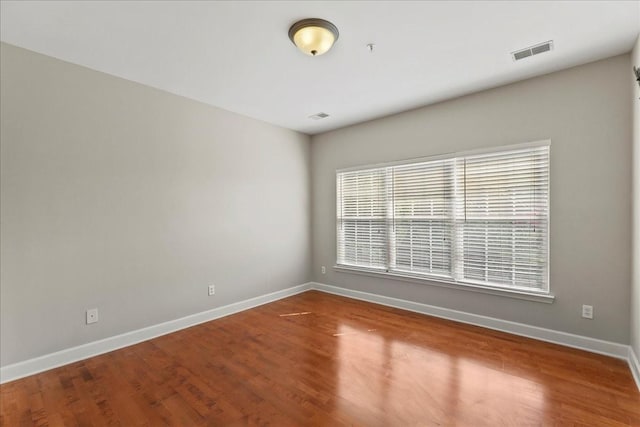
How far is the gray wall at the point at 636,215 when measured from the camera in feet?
7.59

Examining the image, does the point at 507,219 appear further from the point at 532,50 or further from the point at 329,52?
the point at 329,52

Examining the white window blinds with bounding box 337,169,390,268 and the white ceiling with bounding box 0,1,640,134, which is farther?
the white window blinds with bounding box 337,169,390,268

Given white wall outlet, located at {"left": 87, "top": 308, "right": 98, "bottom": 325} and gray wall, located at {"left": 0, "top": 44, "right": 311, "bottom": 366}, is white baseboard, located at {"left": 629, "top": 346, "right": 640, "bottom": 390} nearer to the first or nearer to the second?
gray wall, located at {"left": 0, "top": 44, "right": 311, "bottom": 366}

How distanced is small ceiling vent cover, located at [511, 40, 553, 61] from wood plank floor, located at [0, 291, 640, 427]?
2684mm

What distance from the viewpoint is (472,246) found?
3477 millimetres

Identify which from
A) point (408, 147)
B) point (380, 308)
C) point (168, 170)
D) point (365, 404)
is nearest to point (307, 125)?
point (408, 147)

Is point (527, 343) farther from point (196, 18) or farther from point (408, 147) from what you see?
point (196, 18)

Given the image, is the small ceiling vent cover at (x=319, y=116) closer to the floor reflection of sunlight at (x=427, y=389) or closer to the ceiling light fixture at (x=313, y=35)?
the ceiling light fixture at (x=313, y=35)

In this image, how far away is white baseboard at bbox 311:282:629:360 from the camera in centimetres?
270

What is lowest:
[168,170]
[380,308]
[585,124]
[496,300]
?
[380,308]

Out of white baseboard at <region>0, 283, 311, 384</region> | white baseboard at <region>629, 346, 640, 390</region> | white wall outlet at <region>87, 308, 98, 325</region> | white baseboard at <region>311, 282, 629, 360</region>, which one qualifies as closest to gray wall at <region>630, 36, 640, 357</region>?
white baseboard at <region>629, 346, 640, 390</region>

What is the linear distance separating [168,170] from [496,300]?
155 inches

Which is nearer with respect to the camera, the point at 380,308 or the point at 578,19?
the point at 578,19

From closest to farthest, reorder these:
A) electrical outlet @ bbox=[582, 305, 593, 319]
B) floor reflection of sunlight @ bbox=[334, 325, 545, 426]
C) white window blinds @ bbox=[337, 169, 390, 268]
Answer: floor reflection of sunlight @ bbox=[334, 325, 545, 426] → electrical outlet @ bbox=[582, 305, 593, 319] → white window blinds @ bbox=[337, 169, 390, 268]
